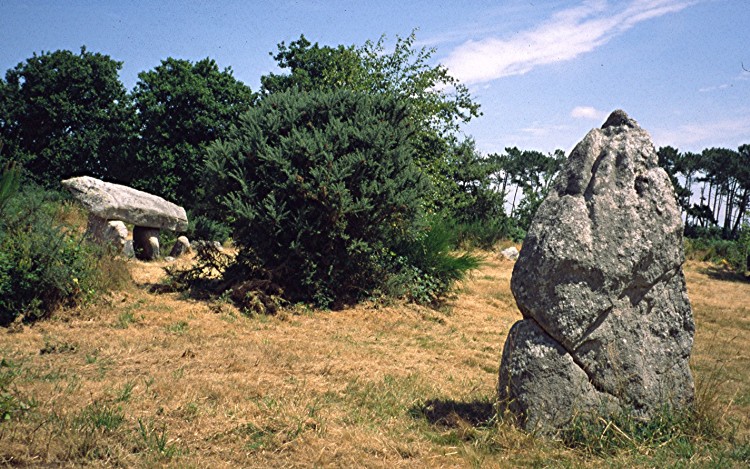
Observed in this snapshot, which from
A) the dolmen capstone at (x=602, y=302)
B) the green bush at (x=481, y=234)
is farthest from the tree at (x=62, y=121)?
the dolmen capstone at (x=602, y=302)

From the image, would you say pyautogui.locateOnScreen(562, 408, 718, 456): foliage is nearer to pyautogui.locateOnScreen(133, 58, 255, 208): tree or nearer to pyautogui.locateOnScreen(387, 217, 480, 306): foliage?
pyautogui.locateOnScreen(387, 217, 480, 306): foliage

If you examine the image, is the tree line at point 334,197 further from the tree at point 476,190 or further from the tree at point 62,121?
the tree at point 476,190

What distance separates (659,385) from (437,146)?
10.8 m

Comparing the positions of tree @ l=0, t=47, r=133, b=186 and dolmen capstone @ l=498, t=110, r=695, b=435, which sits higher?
tree @ l=0, t=47, r=133, b=186

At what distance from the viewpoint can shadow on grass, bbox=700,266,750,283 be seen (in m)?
18.3

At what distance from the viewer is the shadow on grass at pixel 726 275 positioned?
1830 cm

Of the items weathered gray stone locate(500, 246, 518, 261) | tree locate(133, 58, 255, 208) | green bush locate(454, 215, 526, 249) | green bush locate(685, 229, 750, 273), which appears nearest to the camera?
weathered gray stone locate(500, 246, 518, 261)

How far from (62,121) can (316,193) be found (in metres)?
18.1

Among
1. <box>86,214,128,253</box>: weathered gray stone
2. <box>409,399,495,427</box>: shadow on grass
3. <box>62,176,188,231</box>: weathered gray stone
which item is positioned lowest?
<box>409,399,495,427</box>: shadow on grass

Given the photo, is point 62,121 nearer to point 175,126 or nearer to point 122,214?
point 175,126

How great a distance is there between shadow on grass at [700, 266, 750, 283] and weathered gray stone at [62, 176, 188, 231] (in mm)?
15509

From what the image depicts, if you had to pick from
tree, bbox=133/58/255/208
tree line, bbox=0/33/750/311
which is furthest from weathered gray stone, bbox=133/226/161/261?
tree, bbox=133/58/255/208

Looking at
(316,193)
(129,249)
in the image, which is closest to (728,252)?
(316,193)

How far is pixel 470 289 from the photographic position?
1209cm
